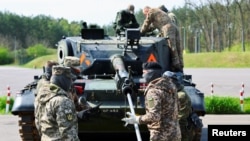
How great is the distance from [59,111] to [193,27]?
261 ft

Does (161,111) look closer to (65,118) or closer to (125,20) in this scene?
(65,118)

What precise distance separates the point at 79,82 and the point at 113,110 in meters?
0.89

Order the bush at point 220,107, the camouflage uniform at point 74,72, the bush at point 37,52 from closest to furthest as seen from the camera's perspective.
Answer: the camouflage uniform at point 74,72 → the bush at point 220,107 → the bush at point 37,52

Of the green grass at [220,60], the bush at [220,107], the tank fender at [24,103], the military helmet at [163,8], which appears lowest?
the green grass at [220,60]

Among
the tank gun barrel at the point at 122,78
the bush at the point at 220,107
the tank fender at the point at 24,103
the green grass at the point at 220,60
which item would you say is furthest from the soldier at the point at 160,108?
the green grass at the point at 220,60

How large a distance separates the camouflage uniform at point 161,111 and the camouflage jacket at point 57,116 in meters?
0.85

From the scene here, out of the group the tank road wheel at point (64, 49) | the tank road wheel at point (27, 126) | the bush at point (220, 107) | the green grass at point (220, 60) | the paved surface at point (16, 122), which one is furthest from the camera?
the green grass at point (220, 60)

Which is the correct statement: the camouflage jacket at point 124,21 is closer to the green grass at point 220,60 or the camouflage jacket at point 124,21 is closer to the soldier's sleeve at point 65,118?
the soldier's sleeve at point 65,118

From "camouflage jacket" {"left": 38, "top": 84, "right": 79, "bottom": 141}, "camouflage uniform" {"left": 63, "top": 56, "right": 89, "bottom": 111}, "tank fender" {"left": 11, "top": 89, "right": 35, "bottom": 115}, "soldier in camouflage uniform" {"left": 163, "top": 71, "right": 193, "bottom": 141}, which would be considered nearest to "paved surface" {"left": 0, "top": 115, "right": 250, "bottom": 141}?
"tank fender" {"left": 11, "top": 89, "right": 35, "bottom": 115}

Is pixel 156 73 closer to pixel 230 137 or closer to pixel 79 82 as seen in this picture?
pixel 230 137

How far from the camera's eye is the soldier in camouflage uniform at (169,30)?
13789 mm

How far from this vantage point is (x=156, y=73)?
7.54 m

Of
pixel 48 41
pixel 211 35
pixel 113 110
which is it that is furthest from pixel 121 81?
pixel 48 41

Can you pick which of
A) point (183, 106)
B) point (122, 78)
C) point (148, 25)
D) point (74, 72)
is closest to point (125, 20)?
point (148, 25)
